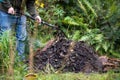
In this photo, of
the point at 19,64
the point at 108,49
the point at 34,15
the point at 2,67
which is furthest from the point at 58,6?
the point at 2,67

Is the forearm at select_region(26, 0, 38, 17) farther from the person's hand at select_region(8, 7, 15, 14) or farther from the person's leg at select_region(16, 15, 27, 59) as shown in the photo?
the person's hand at select_region(8, 7, 15, 14)

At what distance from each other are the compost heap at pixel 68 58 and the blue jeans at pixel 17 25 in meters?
0.42

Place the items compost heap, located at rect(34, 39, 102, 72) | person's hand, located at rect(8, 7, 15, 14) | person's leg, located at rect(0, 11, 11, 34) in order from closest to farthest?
person's hand, located at rect(8, 7, 15, 14), person's leg, located at rect(0, 11, 11, 34), compost heap, located at rect(34, 39, 102, 72)

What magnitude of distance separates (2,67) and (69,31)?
4.26 meters

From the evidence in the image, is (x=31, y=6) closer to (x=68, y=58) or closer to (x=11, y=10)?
(x=11, y=10)

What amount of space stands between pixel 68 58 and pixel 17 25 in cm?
125

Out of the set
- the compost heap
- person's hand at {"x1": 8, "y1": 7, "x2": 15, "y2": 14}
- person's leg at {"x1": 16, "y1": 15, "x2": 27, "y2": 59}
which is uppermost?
person's hand at {"x1": 8, "y1": 7, "x2": 15, "y2": 14}

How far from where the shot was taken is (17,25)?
25.5 feet

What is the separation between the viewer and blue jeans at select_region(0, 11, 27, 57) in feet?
24.4

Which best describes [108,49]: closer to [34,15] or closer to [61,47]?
[61,47]

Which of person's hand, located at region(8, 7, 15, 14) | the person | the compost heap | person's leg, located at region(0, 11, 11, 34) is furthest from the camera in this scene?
the compost heap

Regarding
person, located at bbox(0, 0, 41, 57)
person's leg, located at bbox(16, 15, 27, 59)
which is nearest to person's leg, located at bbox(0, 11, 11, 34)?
person, located at bbox(0, 0, 41, 57)

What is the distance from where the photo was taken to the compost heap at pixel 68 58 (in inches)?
303

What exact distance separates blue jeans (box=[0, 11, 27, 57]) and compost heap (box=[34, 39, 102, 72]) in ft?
1.38
